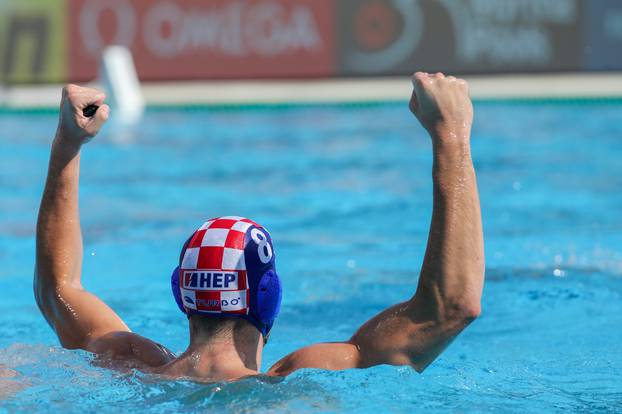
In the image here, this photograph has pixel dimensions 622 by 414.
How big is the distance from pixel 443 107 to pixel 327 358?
0.67 m

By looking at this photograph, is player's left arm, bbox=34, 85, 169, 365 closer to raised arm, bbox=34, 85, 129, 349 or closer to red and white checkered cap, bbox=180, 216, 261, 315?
raised arm, bbox=34, 85, 129, 349

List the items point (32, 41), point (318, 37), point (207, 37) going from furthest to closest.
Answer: point (318, 37)
point (207, 37)
point (32, 41)

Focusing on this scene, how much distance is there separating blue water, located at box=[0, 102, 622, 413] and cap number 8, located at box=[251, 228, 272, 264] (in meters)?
0.30

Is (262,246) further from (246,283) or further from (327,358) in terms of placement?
(327,358)

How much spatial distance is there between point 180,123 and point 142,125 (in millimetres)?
505

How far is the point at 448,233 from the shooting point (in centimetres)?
227

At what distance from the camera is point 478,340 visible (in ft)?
13.4

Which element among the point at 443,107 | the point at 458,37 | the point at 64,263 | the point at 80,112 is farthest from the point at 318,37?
the point at 443,107

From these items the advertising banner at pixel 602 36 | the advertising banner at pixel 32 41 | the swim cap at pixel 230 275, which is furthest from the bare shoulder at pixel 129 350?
the advertising banner at pixel 602 36

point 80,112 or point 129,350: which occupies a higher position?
point 80,112

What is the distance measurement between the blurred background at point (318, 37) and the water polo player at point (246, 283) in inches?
458

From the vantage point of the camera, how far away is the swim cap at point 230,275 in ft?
7.91

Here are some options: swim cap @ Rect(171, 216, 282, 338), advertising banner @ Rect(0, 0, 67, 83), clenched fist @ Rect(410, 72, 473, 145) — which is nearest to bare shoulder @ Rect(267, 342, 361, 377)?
swim cap @ Rect(171, 216, 282, 338)

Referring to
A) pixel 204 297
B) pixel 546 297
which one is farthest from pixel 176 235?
pixel 204 297
